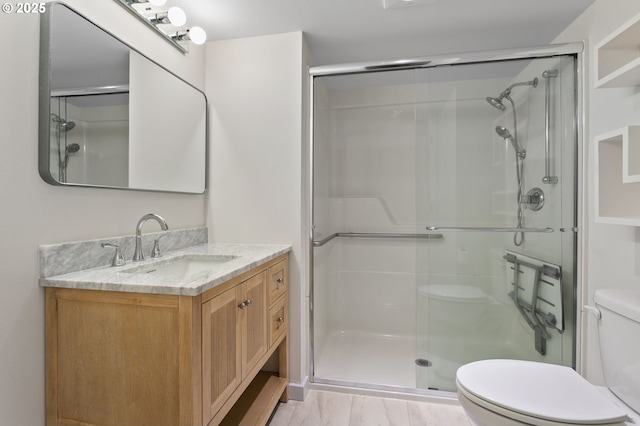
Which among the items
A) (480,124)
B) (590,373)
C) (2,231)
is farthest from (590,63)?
(2,231)

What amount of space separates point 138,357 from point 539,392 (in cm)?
138

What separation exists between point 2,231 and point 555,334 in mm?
2581

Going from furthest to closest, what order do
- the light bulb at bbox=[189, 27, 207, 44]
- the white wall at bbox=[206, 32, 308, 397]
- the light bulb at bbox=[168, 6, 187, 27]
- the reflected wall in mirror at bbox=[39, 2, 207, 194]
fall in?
1. the white wall at bbox=[206, 32, 308, 397]
2. the light bulb at bbox=[189, 27, 207, 44]
3. the light bulb at bbox=[168, 6, 187, 27]
4. the reflected wall in mirror at bbox=[39, 2, 207, 194]

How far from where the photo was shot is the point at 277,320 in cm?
170

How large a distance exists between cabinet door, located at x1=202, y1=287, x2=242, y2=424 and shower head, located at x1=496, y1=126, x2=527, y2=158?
5.58ft

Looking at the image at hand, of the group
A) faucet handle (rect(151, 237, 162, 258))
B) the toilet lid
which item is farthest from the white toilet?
faucet handle (rect(151, 237, 162, 258))

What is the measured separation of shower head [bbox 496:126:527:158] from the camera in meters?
1.83

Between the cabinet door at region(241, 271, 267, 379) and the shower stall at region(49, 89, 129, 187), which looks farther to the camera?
the cabinet door at region(241, 271, 267, 379)

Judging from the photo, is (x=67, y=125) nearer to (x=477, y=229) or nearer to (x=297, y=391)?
(x=297, y=391)

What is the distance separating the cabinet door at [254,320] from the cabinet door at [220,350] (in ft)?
0.17

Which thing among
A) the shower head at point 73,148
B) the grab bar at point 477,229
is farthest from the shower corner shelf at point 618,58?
the shower head at point 73,148

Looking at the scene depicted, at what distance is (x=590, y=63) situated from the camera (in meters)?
1.66

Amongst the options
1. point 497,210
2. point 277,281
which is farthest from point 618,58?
Answer: point 277,281

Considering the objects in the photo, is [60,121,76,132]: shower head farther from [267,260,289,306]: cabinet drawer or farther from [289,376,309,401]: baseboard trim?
[289,376,309,401]: baseboard trim
